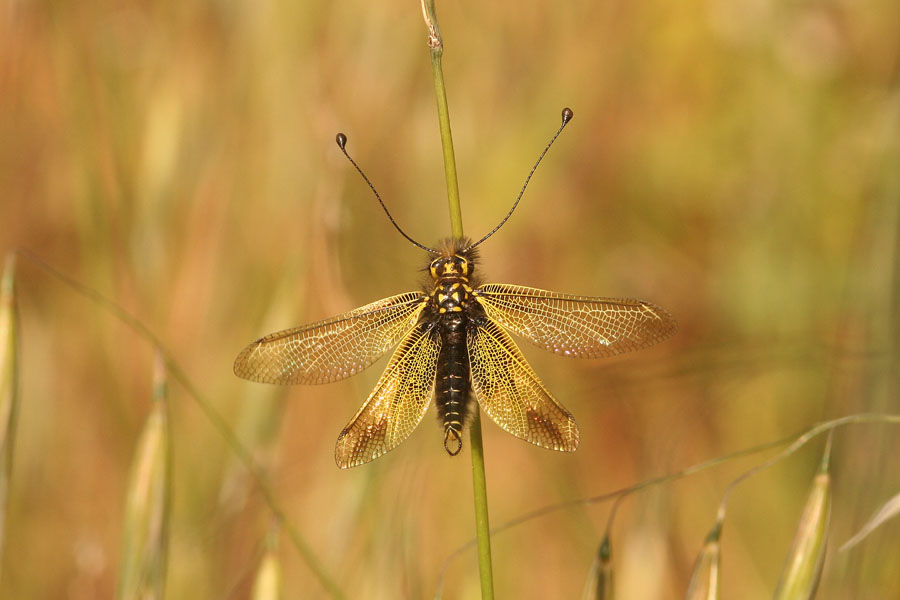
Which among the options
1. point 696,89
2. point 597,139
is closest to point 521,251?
point 597,139

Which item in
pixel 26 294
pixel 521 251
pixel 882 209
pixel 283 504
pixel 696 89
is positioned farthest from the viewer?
pixel 696 89

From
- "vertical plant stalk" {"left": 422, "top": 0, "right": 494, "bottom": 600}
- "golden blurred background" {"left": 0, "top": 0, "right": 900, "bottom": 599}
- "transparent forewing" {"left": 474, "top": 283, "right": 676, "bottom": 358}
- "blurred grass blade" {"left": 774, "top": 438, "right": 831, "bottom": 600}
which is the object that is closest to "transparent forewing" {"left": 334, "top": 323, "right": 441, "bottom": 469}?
"transparent forewing" {"left": 474, "top": 283, "right": 676, "bottom": 358}

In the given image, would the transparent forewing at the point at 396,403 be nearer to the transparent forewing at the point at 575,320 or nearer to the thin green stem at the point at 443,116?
the transparent forewing at the point at 575,320

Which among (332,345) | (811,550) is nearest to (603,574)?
(811,550)

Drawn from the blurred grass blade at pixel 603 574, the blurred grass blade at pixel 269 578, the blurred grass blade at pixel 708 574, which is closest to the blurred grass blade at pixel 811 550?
the blurred grass blade at pixel 708 574

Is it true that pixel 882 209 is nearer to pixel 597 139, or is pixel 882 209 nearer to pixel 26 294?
pixel 597 139

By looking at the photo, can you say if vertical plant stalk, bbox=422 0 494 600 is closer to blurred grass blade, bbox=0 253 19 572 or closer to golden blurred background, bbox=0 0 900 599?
golden blurred background, bbox=0 0 900 599

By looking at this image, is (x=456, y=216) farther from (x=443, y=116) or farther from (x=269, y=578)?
(x=269, y=578)
